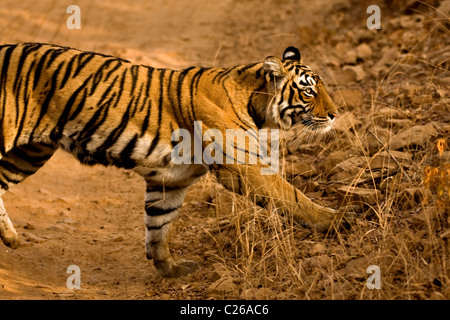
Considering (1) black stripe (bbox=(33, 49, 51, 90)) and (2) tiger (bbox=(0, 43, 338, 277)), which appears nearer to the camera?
(2) tiger (bbox=(0, 43, 338, 277))

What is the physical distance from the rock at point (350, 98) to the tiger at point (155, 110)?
2.00 meters

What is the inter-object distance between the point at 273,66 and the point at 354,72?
3.18 metres

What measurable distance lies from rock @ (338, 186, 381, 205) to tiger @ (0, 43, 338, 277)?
1.62 feet

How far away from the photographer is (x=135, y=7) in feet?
37.2

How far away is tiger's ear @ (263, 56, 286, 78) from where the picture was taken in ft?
13.7

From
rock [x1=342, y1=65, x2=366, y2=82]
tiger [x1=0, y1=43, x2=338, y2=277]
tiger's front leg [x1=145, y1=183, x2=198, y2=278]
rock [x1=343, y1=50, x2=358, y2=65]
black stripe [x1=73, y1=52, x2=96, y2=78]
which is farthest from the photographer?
rock [x1=343, y1=50, x2=358, y2=65]

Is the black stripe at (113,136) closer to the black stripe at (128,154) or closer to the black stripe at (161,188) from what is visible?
the black stripe at (128,154)

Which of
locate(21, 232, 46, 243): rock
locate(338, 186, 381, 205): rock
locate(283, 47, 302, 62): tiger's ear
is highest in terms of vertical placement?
Answer: locate(283, 47, 302, 62): tiger's ear

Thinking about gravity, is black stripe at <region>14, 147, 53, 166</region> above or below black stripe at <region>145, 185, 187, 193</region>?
above

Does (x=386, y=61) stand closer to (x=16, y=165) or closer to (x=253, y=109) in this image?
(x=253, y=109)

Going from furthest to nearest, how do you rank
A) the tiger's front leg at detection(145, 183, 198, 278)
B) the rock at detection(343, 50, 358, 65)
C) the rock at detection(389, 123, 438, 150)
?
the rock at detection(343, 50, 358, 65) < the rock at detection(389, 123, 438, 150) < the tiger's front leg at detection(145, 183, 198, 278)

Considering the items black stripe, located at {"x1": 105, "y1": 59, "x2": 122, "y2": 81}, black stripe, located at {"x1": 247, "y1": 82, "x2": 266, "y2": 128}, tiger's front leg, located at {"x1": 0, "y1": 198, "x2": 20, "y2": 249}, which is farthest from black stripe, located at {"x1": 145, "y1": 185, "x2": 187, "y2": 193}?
tiger's front leg, located at {"x1": 0, "y1": 198, "x2": 20, "y2": 249}

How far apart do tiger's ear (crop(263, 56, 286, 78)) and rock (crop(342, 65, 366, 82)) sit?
307cm

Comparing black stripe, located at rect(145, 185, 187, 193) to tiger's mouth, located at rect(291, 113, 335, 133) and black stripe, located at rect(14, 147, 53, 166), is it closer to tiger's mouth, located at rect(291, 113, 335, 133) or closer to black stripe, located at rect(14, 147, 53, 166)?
black stripe, located at rect(14, 147, 53, 166)
